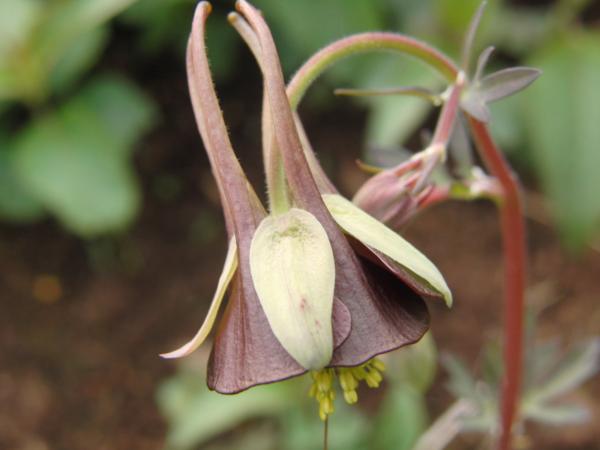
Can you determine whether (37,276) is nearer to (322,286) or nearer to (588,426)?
(588,426)

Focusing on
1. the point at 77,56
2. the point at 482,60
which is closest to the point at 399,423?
the point at 482,60

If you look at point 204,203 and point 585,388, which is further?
point 204,203

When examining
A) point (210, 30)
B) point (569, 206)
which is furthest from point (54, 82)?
point (569, 206)

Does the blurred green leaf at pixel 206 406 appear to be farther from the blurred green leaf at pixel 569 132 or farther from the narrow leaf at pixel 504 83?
the narrow leaf at pixel 504 83

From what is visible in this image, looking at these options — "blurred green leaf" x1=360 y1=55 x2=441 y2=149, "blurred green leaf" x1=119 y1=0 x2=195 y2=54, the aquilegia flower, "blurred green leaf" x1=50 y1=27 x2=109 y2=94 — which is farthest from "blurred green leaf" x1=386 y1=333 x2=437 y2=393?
"blurred green leaf" x1=50 y1=27 x2=109 y2=94

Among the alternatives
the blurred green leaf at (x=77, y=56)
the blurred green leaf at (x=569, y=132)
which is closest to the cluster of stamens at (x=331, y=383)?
the blurred green leaf at (x=569, y=132)

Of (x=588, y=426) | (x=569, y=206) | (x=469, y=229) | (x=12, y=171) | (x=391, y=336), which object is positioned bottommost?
(x=588, y=426)
